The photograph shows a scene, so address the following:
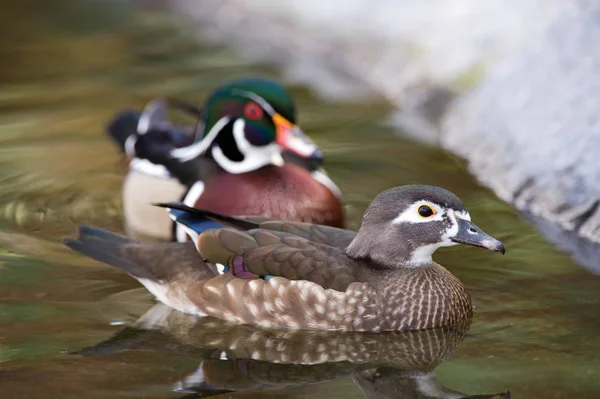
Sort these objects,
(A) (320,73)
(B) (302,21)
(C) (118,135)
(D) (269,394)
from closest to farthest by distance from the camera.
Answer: (D) (269,394), (C) (118,135), (A) (320,73), (B) (302,21)

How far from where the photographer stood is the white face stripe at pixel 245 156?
22.2 ft

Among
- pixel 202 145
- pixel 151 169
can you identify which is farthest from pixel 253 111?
pixel 151 169

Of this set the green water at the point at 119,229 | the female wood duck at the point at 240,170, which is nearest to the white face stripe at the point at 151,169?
the female wood duck at the point at 240,170

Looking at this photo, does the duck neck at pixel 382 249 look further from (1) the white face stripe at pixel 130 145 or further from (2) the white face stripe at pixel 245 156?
(1) the white face stripe at pixel 130 145

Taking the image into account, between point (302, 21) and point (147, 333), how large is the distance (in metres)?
5.82

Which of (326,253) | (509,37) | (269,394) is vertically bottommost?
(269,394)

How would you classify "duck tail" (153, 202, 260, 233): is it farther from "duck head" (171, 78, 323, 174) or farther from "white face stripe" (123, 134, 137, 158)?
"white face stripe" (123, 134, 137, 158)

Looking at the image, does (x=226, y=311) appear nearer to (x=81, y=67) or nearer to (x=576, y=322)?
(x=576, y=322)

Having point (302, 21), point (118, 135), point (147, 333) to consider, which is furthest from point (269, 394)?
point (302, 21)

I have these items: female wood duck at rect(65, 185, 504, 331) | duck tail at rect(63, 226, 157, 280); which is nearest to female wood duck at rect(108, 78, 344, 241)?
duck tail at rect(63, 226, 157, 280)

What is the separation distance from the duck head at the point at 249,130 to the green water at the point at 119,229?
1.69ft

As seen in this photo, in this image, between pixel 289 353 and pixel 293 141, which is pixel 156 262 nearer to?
pixel 289 353

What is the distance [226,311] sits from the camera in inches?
206

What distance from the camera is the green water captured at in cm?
461
